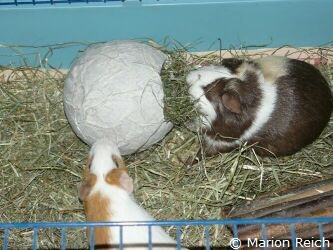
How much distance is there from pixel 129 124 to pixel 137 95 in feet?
0.58

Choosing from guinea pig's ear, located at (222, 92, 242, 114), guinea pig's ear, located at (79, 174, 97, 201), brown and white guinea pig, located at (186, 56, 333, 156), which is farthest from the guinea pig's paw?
guinea pig's ear, located at (79, 174, 97, 201)

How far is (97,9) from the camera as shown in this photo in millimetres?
3715

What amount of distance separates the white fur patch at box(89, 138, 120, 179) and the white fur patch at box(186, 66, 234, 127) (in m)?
0.63

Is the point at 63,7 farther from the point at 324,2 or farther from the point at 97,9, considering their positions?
the point at 324,2

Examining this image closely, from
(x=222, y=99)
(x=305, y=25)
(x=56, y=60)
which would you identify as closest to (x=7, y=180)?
(x=56, y=60)

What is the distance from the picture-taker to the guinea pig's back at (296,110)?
11.1 ft

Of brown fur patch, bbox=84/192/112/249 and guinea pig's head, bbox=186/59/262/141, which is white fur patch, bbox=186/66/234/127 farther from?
brown fur patch, bbox=84/192/112/249

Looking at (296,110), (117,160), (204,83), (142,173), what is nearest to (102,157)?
(117,160)

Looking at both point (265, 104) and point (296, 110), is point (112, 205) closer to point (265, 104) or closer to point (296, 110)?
point (265, 104)

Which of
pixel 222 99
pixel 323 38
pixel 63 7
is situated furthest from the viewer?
pixel 323 38

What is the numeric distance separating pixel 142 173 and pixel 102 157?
1.73ft

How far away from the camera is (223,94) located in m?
3.31

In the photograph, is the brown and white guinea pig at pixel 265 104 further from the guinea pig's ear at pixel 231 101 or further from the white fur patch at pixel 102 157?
the white fur patch at pixel 102 157

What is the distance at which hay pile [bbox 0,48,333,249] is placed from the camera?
3381mm
